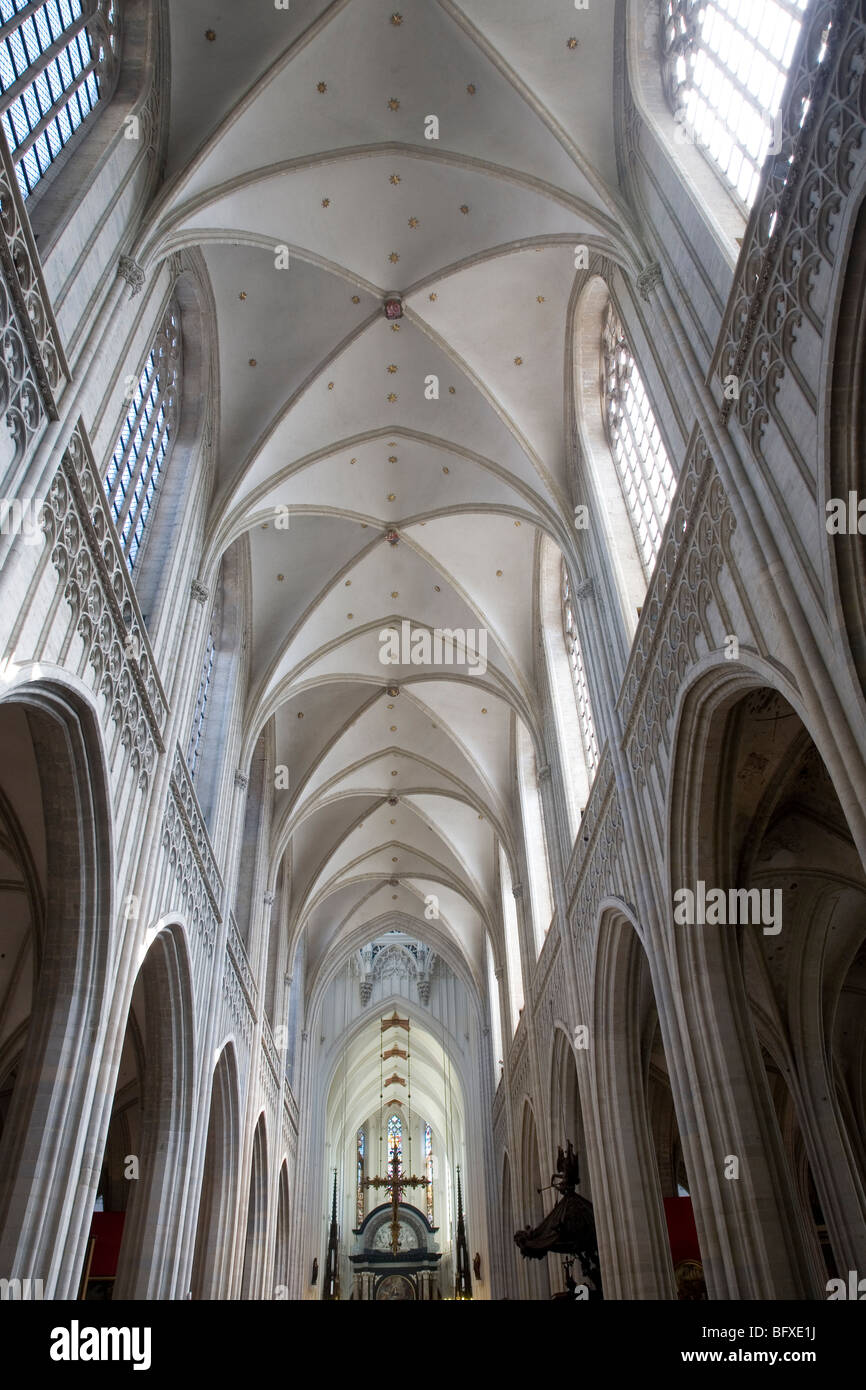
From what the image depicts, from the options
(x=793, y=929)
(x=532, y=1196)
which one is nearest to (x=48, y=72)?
(x=793, y=929)

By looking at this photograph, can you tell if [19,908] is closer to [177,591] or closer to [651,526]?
[177,591]

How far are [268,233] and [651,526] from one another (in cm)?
633

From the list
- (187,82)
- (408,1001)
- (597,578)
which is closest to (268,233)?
(187,82)

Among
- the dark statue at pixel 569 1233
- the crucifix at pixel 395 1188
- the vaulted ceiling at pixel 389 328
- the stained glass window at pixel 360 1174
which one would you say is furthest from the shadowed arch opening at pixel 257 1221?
the stained glass window at pixel 360 1174

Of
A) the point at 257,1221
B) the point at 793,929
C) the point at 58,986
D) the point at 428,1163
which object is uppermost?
the point at 428,1163

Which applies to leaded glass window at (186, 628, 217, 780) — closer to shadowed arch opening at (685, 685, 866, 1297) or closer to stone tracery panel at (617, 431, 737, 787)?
stone tracery panel at (617, 431, 737, 787)

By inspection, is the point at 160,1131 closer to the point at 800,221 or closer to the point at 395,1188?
the point at 800,221

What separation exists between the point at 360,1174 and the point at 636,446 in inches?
1570

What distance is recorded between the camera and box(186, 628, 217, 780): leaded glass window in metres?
14.5

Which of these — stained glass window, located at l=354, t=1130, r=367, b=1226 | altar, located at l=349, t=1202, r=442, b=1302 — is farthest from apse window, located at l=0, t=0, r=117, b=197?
stained glass window, located at l=354, t=1130, r=367, b=1226

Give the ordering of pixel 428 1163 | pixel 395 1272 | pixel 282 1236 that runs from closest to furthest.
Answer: pixel 282 1236, pixel 395 1272, pixel 428 1163

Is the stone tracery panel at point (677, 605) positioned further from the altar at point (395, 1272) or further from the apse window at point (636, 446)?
the altar at point (395, 1272)

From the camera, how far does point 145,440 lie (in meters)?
11.7

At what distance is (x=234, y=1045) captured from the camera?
1561 centimetres
